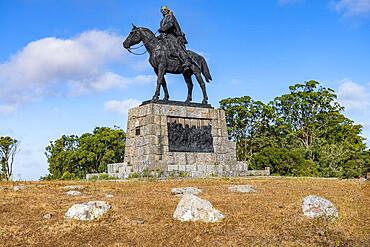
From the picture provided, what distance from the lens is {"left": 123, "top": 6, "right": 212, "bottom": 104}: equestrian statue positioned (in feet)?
69.4

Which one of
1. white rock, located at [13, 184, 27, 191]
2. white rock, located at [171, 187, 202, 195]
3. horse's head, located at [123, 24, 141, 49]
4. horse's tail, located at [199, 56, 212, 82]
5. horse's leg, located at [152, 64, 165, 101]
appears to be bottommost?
white rock, located at [171, 187, 202, 195]

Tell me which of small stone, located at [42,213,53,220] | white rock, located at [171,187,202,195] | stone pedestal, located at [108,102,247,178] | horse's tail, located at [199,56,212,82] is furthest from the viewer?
horse's tail, located at [199,56,212,82]

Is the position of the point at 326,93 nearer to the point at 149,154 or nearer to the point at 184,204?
the point at 149,154

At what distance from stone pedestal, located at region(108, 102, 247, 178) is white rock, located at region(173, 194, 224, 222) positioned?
8.84 m

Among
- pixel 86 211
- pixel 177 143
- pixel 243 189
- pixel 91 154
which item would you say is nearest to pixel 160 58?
pixel 177 143

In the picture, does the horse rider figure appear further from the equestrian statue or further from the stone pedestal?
the stone pedestal

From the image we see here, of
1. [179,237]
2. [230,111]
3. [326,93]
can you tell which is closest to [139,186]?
[179,237]

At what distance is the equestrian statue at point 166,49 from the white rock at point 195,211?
10416 millimetres

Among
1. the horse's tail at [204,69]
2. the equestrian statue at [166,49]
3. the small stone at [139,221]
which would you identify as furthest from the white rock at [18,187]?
the horse's tail at [204,69]

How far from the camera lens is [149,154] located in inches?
781

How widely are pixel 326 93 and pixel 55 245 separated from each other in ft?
142

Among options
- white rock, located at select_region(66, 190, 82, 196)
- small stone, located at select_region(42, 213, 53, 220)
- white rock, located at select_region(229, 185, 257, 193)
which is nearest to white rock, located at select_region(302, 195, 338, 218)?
white rock, located at select_region(229, 185, 257, 193)

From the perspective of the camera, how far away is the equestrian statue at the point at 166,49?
21.2 m

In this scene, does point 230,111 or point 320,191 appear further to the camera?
point 230,111
